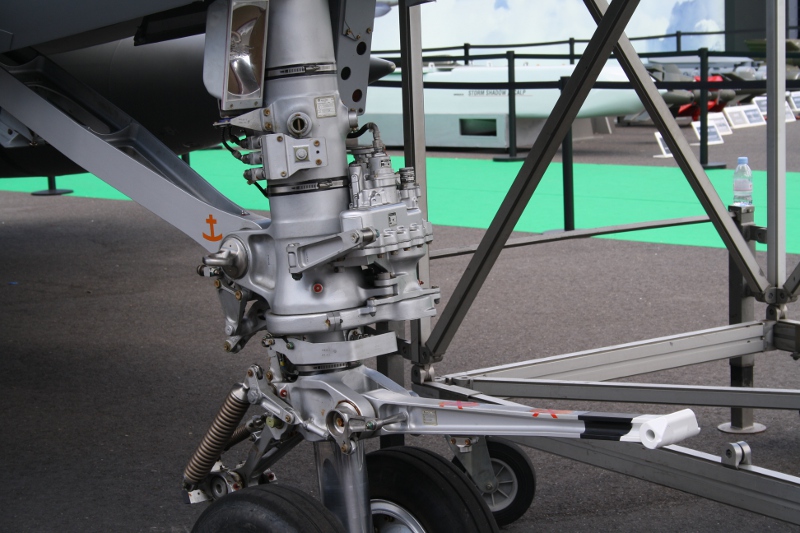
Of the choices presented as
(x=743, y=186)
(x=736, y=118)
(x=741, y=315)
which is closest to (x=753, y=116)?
(x=736, y=118)

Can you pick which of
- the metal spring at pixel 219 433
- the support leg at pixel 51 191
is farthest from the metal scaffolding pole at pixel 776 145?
the support leg at pixel 51 191

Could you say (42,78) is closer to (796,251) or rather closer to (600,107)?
(796,251)

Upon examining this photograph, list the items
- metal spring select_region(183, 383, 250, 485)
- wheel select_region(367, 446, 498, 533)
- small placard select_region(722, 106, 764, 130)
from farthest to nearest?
small placard select_region(722, 106, 764, 130), metal spring select_region(183, 383, 250, 485), wheel select_region(367, 446, 498, 533)

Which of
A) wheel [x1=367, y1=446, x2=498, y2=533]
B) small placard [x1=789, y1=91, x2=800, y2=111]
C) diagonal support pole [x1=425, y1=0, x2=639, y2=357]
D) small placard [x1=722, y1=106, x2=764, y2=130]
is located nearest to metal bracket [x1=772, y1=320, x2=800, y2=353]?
diagonal support pole [x1=425, y1=0, x2=639, y2=357]

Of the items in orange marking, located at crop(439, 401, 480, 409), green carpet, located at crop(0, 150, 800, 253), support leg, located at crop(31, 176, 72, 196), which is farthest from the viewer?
support leg, located at crop(31, 176, 72, 196)

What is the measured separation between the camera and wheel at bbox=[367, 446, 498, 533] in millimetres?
1734

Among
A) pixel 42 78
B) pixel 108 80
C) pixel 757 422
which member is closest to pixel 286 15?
pixel 42 78

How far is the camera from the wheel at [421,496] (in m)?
1.73

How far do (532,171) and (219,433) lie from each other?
1.14m

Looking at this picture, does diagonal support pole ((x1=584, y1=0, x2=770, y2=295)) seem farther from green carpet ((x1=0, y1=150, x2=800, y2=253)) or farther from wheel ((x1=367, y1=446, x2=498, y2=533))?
green carpet ((x1=0, y1=150, x2=800, y2=253))

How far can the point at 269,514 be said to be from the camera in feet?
5.44

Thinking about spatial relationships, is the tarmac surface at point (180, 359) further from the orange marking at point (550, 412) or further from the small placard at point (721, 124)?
the small placard at point (721, 124)

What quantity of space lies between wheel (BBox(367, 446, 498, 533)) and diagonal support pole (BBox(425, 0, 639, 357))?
799 mm

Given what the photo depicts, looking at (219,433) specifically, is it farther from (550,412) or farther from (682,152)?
(682,152)
